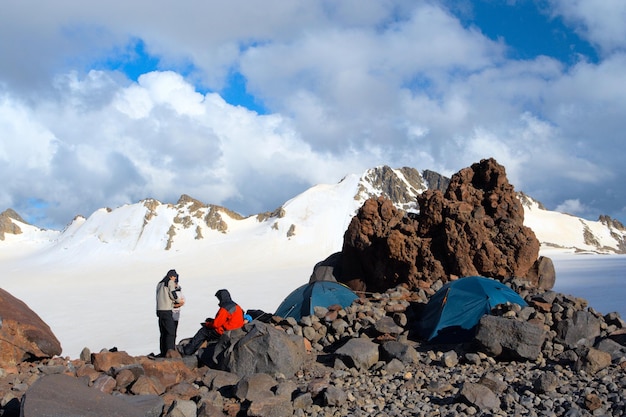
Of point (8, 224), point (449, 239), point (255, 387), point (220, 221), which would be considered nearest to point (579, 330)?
point (255, 387)

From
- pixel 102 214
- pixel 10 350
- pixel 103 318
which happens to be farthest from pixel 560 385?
pixel 102 214

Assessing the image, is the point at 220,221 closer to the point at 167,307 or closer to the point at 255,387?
the point at 167,307

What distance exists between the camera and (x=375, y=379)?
902 centimetres

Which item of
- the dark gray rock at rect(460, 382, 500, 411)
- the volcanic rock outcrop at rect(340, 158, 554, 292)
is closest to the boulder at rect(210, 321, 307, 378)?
the dark gray rock at rect(460, 382, 500, 411)

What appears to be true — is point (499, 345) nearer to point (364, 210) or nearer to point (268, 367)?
point (268, 367)

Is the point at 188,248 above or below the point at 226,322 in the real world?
above

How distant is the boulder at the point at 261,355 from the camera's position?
9242 millimetres

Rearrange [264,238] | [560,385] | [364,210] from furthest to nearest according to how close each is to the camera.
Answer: [264,238] < [364,210] < [560,385]

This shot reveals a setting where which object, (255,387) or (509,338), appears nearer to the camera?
(255,387)

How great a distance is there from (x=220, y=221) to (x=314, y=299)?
8231 cm

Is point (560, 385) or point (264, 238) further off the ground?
point (264, 238)

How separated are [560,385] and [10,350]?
369 inches

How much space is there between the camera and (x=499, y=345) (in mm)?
9789

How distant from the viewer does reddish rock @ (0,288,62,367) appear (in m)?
9.65
